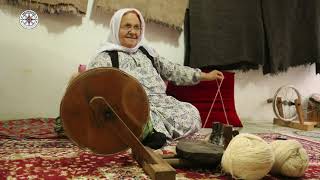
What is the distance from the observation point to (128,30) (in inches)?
93.2

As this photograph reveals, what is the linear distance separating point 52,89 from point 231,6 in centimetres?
158

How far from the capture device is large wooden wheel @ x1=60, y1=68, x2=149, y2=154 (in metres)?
1.43

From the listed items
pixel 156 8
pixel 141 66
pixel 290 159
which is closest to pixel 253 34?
pixel 156 8

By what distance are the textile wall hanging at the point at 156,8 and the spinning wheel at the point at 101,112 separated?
1519 millimetres

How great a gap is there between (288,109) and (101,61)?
2148 mm

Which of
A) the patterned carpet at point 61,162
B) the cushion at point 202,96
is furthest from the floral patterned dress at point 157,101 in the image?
the cushion at point 202,96

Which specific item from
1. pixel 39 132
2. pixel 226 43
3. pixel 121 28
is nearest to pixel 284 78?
pixel 226 43

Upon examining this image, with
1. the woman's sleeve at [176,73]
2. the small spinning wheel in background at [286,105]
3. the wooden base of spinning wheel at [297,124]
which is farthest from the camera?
the small spinning wheel in background at [286,105]

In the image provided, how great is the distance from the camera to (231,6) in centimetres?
315

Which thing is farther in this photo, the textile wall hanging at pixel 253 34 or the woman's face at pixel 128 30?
the textile wall hanging at pixel 253 34

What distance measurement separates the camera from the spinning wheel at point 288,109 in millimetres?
3117

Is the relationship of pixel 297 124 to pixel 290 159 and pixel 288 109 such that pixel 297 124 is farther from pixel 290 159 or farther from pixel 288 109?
pixel 290 159

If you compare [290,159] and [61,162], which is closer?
[290,159]

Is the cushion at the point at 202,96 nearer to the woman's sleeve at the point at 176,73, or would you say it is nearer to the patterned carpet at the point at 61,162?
the woman's sleeve at the point at 176,73
